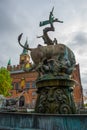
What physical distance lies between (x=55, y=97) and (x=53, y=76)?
0.85m

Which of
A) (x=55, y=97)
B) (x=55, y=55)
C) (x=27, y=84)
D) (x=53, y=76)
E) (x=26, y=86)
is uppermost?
(x=27, y=84)

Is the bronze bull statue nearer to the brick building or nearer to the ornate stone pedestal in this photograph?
the ornate stone pedestal

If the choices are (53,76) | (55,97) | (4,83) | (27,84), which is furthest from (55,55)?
(27,84)

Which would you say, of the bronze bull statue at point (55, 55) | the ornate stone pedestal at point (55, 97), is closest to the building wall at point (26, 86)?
the bronze bull statue at point (55, 55)

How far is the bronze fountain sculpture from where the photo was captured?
285 inches

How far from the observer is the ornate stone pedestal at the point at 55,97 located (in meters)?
7.17

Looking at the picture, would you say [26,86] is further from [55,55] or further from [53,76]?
[53,76]

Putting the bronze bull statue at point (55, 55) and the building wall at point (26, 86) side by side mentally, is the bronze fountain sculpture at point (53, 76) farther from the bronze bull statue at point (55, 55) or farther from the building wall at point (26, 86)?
the building wall at point (26, 86)

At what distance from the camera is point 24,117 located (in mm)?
5219

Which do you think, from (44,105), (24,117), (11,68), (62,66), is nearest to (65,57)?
(62,66)

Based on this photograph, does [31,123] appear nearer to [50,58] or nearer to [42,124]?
[42,124]

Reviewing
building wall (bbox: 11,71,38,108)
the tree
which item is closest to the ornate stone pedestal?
the tree

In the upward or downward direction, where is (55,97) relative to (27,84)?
downward

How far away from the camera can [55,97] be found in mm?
7258
